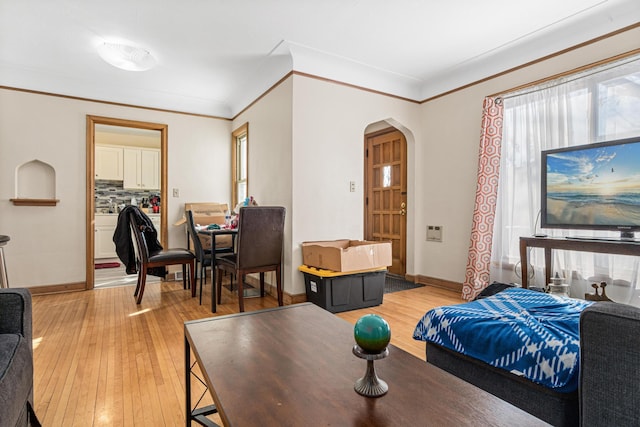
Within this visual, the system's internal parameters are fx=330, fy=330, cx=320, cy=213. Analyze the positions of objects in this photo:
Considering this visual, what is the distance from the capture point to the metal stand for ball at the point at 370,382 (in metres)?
A: 0.89

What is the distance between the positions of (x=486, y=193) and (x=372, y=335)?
315 cm

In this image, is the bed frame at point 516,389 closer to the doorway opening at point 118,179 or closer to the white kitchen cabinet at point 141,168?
the doorway opening at point 118,179

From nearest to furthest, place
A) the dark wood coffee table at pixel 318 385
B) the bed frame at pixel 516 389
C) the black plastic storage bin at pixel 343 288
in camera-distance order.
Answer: the dark wood coffee table at pixel 318 385 → the bed frame at pixel 516 389 → the black plastic storage bin at pixel 343 288

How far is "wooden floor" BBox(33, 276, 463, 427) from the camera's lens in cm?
164

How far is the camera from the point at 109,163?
6777mm

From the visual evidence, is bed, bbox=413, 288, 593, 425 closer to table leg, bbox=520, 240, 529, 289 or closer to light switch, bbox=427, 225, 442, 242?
table leg, bbox=520, 240, 529, 289

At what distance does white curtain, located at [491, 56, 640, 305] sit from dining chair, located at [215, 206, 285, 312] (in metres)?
2.31

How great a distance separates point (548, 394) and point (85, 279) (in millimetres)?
4834

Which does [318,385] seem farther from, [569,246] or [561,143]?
[561,143]

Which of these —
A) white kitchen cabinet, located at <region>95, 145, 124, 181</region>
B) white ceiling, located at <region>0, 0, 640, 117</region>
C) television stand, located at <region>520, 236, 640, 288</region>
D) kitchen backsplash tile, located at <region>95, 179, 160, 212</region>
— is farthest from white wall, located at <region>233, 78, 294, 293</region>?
kitchen backsplash tile, located at <region>95, 179, 160, 212</region>

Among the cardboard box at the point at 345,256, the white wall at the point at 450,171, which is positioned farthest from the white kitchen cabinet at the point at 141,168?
the white wall at the point at 450,171

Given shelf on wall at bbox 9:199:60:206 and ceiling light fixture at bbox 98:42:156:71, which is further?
shelf on wall at bbox 9:199:60:206

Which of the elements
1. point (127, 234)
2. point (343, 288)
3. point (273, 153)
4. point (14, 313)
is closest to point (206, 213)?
point (127, 234)

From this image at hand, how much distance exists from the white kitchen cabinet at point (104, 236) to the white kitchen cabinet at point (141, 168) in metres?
0.78
